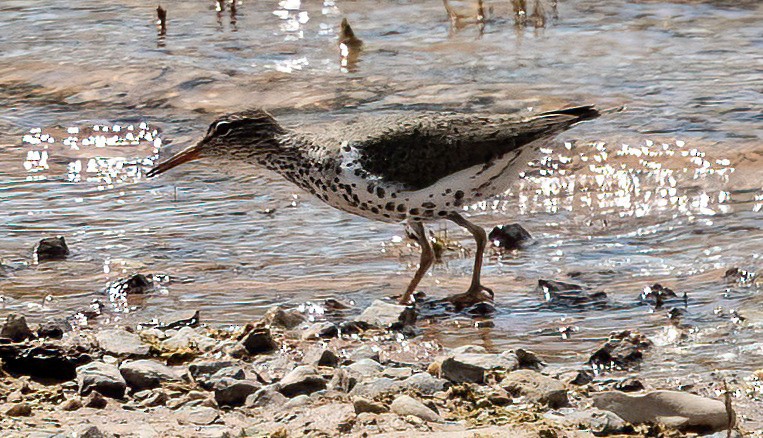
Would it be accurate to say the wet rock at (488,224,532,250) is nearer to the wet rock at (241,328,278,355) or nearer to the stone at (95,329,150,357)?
the wet rock at (241,328,278,355)

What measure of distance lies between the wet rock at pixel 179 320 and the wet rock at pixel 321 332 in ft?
2.13

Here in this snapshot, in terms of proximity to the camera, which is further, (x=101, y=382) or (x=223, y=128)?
(x=223, y=128)

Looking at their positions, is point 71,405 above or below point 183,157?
below

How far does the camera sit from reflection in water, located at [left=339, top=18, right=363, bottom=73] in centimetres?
1429

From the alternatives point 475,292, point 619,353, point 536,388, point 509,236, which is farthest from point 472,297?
point 536,388

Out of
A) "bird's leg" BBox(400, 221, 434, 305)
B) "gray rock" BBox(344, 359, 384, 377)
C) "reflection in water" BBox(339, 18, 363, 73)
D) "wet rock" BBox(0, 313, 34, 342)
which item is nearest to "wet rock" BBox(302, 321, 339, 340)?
"gray rock" BBox(344, 359, 384, 377)

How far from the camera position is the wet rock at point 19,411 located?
582cm

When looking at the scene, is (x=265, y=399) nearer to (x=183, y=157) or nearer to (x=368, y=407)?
(x=368, y=407)

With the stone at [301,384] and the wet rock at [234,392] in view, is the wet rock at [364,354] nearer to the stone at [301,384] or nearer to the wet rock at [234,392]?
the stone at [301,384]

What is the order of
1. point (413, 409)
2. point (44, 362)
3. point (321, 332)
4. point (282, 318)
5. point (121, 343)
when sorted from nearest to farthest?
point (413, 409) < point (44, 362) < point (121, 343) < point (321, 332) < point (282, 318)

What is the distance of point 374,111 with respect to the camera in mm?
12578

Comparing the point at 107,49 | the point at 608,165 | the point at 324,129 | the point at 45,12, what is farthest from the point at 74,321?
the point at 45,12

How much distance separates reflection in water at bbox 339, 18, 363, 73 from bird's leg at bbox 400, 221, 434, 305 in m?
5.75

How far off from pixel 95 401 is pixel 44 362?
55 cm
